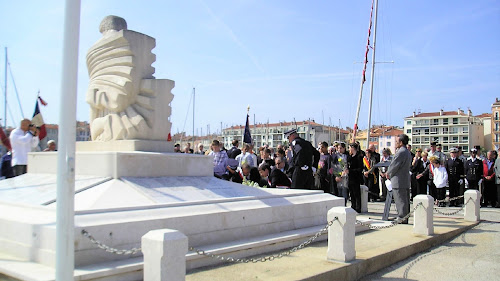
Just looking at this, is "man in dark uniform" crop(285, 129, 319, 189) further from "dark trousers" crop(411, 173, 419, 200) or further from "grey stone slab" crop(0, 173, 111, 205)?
"dark trousers" crop(411, 173, 419, 200)

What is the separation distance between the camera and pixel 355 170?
36.5ft

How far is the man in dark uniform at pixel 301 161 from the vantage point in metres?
9.59

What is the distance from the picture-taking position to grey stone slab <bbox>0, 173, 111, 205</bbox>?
5.96 metres

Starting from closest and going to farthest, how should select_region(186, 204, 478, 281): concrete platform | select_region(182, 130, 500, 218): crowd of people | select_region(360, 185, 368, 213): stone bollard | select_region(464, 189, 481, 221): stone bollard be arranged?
select_region(186, 204, 478, 281): concrete platform → select_region(182, 130, 500, 218): crowd of people → select_region(464, 189, 481, 221): stone bollard → select_region(360, 185, 368, 213): stone bollard

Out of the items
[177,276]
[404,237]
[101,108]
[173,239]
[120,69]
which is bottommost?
[404,237]

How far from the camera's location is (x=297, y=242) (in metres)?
6.66

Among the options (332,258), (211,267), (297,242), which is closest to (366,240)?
(297,242)

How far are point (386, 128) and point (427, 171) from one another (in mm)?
100745

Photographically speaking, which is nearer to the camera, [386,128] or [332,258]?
[332,258]

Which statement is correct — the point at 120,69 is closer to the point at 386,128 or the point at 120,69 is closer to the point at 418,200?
the point at 418,200

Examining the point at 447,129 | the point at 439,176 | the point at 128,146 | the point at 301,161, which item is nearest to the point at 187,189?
the point at 128,146

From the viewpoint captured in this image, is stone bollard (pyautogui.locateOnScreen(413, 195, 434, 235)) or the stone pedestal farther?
stone bollard (pyautogui.locateOnScreen(413, 195, 434, 235))

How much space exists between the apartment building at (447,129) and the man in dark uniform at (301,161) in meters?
98.0

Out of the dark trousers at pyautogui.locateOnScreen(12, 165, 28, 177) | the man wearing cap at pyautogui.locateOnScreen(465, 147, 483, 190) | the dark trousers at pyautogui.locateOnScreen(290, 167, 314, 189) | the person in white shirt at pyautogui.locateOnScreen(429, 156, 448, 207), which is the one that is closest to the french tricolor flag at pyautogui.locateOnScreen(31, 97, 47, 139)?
the dark trousers at pyautogui.locateOnScreen(12, 165, 28, 177)
